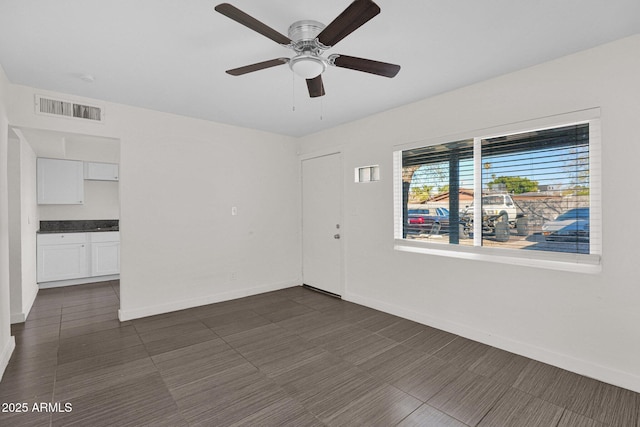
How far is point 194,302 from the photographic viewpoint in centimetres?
419

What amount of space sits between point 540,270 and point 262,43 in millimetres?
2923

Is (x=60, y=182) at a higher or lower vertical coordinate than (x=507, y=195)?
higher

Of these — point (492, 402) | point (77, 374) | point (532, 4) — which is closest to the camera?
point (532, 4)

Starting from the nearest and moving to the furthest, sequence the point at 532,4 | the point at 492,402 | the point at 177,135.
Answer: the point at 532,4 < the point at 492,402 < the point at 177,135

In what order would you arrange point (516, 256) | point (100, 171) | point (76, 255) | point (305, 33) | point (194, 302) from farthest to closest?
point (100, 171) → point (76, 255) → point (194, 302) → point (516, 256) → point (305, 33)

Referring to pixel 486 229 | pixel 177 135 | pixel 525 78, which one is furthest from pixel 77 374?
pixel 525 78

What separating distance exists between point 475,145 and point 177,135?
356cm

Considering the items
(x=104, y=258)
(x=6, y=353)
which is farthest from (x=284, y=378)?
(x=104, y=258)

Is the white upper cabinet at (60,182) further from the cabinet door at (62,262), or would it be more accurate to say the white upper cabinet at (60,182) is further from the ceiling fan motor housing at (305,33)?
the ceiling fan motor housing at (305,33)

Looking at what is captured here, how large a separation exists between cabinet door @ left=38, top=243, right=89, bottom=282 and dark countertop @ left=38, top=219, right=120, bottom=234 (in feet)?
1.06

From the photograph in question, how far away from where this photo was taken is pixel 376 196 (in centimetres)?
404

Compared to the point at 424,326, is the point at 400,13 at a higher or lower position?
higher

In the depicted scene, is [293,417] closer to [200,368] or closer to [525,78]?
[200,368]

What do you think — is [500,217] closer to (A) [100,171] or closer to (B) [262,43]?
(B) [262,43]
